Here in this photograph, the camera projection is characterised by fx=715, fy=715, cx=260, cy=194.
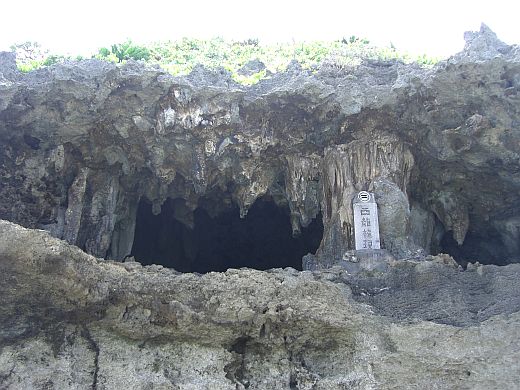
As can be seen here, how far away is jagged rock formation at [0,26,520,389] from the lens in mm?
9688

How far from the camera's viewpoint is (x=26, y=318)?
9773 millimetres

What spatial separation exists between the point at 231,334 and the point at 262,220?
6507mm

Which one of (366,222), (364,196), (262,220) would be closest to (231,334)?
(366,222)

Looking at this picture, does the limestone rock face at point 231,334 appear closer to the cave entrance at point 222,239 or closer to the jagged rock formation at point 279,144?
the jagged rock formation at point 279,144

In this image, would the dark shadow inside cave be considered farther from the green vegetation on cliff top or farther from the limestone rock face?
the limestone rock face

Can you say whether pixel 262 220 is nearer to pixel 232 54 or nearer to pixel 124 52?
pixel 232 54

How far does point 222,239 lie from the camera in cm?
1666

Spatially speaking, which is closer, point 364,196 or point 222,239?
point 364,196

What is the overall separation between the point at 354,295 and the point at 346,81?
419cm

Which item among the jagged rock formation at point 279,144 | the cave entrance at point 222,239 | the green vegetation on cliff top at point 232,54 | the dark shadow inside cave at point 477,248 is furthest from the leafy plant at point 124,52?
the dark shadow inside cave at point 477,248

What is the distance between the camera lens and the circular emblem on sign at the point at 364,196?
503 inches

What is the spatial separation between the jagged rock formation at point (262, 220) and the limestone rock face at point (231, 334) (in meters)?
0.02

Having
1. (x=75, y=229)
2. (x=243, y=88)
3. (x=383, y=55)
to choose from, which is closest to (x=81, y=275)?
(x=75, y=229)

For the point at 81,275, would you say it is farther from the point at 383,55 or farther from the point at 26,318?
the point at 383,55
